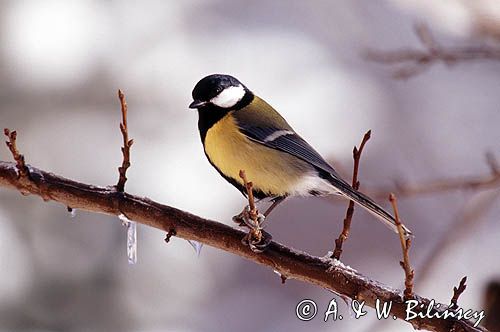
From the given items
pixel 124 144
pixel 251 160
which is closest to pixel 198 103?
pixel 251 160

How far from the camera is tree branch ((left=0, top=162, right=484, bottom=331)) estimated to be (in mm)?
1557

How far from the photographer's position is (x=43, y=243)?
3.54 m

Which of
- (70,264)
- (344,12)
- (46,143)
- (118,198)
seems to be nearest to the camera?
→ (118,198)

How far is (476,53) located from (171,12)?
257 centimetres

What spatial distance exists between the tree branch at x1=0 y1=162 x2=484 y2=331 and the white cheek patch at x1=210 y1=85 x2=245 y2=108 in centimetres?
32

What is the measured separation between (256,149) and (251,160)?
35 mm

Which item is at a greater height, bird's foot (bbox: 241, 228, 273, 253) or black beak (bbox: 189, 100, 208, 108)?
black beak (bbox: 189, 100, 208, 108)

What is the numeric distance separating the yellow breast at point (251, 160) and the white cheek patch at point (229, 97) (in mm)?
41

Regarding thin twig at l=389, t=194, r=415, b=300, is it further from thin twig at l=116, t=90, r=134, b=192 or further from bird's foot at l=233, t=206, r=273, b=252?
thin twig at l=116, t=90, r=134, b=192

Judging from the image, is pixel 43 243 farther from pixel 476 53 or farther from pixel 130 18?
pixel 476 53

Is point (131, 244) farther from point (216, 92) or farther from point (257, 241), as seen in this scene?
point (216, 92)

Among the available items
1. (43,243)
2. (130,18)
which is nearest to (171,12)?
(130,18)

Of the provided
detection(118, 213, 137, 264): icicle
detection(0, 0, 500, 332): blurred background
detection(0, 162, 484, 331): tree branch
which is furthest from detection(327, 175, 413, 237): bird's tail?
detection(0, 0, 500, 332): blurred background

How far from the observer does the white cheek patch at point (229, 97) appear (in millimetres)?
1776
